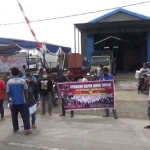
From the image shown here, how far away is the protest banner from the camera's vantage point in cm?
984

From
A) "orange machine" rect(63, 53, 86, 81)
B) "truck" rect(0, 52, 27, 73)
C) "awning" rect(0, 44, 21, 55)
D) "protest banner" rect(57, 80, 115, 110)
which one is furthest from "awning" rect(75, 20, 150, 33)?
"protest banner" rect(57, 80, 115, 110)

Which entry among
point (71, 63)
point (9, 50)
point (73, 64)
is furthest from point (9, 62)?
point (73, 64)

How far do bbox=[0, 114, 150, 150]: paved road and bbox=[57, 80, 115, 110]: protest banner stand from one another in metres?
0.68

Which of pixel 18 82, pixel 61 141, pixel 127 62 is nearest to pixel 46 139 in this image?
pixel 61 141

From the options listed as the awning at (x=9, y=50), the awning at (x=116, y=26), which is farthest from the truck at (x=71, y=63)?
the awning at (x=9, y=50)

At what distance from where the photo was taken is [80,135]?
23.7 ft

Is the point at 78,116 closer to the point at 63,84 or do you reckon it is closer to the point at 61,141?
the point at 63,84

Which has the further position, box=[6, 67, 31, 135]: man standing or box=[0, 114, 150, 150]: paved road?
box=[6, 67, 31, 135]: man standing

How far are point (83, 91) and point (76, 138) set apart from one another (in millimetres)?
3316

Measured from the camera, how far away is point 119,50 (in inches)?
2066

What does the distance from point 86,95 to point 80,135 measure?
2997 millimetres

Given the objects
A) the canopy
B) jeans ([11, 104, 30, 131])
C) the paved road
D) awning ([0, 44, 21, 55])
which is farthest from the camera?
awning ([0, 44, 21, 55])

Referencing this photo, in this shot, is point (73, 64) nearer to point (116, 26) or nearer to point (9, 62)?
point (116, 26)

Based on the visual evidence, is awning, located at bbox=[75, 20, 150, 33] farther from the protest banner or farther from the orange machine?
the protest banner
